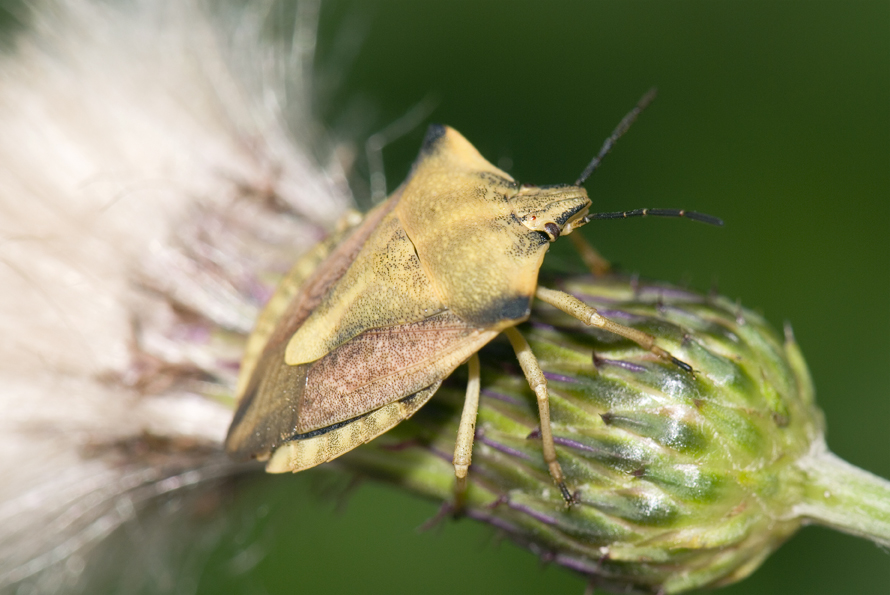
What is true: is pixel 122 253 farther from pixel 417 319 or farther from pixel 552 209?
pixel 552 209

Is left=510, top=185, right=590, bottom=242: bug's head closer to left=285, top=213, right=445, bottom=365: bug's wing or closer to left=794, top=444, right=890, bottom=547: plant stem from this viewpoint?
left=285, top=213, right=445, bottom=365: bug's wing

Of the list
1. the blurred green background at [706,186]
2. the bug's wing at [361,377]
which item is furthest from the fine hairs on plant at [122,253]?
the blurred green background at [706,186]

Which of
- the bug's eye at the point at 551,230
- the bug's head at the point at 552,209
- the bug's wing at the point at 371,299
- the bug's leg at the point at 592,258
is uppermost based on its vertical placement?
the bug's leg at the point at 592,258

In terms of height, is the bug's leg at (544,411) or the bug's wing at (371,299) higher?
the bug's wing at (371,299)

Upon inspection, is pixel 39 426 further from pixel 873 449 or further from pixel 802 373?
pixel 873 449

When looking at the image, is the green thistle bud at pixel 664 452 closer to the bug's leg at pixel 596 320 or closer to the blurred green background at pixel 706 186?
the bug's leg at pixel 596 320

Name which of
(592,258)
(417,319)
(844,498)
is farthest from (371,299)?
(844,498)

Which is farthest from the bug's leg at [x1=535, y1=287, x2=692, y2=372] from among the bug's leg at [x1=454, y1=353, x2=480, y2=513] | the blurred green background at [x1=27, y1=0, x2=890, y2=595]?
the blurred green background at [x1=27, y1=0, x2=890, y2=595]
